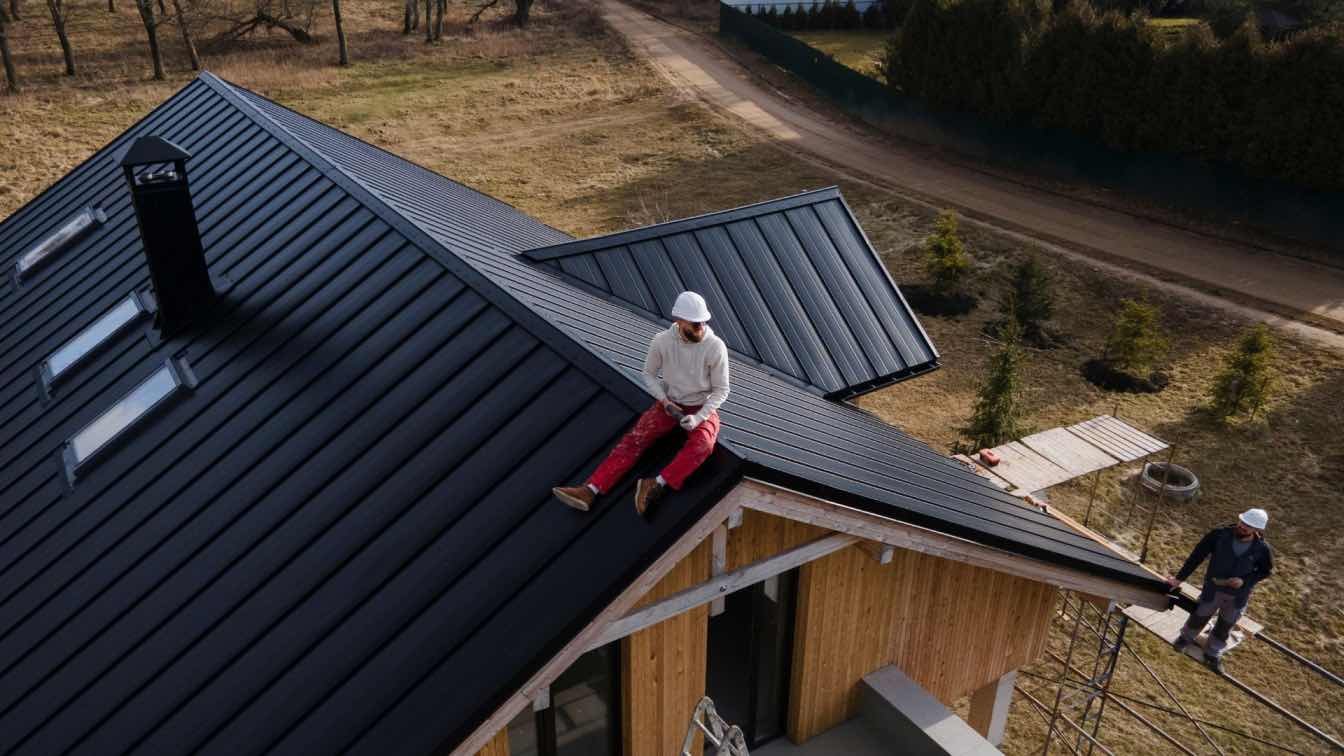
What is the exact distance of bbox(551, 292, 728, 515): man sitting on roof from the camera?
21.5 feet

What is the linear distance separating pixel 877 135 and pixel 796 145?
12.3 feet

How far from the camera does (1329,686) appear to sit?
51.0 feet

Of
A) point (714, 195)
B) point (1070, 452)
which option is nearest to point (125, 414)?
point (1070, 452)

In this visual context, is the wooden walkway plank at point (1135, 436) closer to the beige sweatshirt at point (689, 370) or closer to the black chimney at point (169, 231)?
the beige sweatshirt at point (689, 370)

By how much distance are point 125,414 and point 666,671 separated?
6.14 metres

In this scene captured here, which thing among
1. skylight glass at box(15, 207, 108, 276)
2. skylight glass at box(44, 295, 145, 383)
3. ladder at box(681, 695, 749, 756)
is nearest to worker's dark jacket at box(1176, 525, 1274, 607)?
ladder at box(681, 695, 749, 756)

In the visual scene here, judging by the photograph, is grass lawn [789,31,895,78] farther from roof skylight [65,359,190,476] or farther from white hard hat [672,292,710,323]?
white hard hat [672,292,710,323]

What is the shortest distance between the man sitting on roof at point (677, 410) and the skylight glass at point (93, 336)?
7742 millimetres

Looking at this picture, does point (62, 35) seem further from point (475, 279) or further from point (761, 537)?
point (761, 537)

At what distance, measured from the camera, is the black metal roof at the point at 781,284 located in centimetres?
1273

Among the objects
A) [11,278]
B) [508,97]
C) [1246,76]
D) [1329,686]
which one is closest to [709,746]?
[1329,686]

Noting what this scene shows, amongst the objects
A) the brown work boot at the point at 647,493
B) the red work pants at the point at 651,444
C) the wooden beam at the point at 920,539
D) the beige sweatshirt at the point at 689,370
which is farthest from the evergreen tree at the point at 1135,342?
the brown work boot at the point at 647,493

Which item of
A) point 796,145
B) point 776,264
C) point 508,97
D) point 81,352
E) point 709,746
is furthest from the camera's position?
point 508,97

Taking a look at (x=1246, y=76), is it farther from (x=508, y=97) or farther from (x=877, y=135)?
(x=508, y=97)
